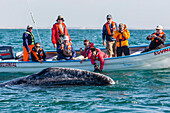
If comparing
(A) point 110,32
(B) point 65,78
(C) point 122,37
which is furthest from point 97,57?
(B) point 65,78

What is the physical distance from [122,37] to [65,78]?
19.0 ft

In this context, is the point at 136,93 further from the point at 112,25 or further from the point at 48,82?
the point at 112,25

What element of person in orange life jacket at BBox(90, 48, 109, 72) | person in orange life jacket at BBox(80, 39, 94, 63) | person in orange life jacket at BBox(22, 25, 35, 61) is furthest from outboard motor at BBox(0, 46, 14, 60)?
person in orange life jacket at BBox(90, 48, 109, 72)

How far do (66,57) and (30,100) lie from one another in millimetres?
6429

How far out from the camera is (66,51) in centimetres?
1493

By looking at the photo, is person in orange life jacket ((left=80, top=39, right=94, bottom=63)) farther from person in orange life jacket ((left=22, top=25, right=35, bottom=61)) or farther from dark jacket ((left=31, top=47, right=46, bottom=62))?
person in orange life jacket ((left=22, top=25, right=35, bottom=61))

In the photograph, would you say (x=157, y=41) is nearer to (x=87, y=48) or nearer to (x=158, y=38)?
(x=158, y=38)

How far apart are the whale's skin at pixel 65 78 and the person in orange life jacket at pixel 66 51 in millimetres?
4842

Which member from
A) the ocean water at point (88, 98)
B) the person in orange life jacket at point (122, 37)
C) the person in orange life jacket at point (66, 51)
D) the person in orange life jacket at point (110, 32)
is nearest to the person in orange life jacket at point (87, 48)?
the person in orange life jacket at point (66, 51)

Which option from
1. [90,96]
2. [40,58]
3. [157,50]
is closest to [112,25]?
[157,50]

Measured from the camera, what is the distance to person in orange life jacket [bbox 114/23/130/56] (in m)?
14.5

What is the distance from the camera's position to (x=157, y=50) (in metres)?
14.5

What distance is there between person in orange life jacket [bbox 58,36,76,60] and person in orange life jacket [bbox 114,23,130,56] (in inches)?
88.9

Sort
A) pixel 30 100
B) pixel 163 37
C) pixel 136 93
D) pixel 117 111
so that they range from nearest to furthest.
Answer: pixel 117 111
pixel 30 100
pixel 136 93
pixel 163 37
